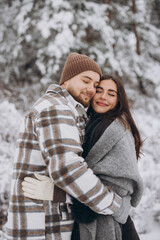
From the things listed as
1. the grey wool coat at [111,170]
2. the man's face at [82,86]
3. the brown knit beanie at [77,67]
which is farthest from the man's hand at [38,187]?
the brown knit beanie at [77,67]

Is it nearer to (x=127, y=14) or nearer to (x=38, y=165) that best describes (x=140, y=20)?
(x=127, y=14)

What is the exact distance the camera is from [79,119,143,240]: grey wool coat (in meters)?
1.76

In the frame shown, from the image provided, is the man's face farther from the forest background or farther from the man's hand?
the forest background

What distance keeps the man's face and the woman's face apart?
19 centimetres

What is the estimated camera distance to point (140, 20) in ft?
30.0

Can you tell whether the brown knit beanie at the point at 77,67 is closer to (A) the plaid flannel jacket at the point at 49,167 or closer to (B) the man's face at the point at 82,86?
(B) the man's face at the point at 82,86

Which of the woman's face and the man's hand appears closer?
the man's hand

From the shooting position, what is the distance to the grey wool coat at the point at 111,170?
69.4 inches

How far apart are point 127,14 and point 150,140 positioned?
4980 mm

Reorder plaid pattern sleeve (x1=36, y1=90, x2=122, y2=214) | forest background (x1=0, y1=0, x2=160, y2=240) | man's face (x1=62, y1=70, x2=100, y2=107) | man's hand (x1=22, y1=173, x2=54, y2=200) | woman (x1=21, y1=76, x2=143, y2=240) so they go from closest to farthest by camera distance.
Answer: plaid pattern sleeve (x1=36, y1=90, x2=122, y2=214) < man's hand (x1=22, y1=173, x2=54, y2=200) < woman (x1=21, y1=76, x2=143, y2=240) < man's face (x1=62, y1=70, x2=100, y2=107) < forest background (x1=0, y1=0, x2=160, y2=240)

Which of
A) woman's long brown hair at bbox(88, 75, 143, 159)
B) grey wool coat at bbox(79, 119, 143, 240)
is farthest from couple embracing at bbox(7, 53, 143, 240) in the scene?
woman's long brown hair at bbox(88, 75, 143, 159)

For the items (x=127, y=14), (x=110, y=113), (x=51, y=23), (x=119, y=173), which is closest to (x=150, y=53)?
(x=127, y=14)

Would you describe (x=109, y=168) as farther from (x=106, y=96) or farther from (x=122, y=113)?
(x=106, y=96)

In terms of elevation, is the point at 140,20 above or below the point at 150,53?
above
